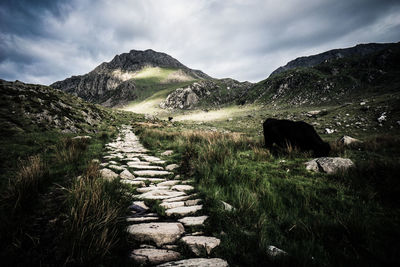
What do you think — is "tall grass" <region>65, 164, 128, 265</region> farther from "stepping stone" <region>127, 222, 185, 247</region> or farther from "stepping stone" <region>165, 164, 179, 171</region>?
"stepping stone" <region>165, 164, 179, 171</region>

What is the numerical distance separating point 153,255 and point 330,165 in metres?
4.63

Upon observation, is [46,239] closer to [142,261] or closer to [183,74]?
[142,261]

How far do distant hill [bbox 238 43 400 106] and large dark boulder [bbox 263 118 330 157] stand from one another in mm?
33159

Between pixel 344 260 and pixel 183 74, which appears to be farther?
pixel 183 74

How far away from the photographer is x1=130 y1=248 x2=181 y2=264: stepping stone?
162 cm

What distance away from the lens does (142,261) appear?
1.60 m

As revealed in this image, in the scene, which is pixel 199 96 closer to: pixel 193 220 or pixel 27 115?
pixel 27 115

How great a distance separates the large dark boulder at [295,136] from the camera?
5.76 m

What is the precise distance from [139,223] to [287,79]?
227 ft

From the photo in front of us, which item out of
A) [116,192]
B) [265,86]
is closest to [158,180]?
[116,192]

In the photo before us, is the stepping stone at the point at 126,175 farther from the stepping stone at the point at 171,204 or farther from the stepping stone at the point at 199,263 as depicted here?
the stepping stone at the point at 199,263

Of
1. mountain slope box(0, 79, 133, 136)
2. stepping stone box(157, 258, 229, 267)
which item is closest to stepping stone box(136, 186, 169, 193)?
stepping stone box(157, 258, 229, 267)

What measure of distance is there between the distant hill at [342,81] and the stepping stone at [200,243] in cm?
3911

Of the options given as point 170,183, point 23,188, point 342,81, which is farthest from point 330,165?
point 342,81
